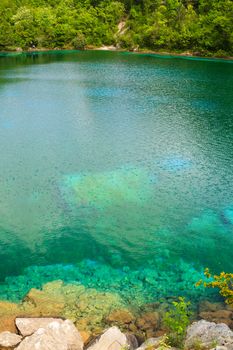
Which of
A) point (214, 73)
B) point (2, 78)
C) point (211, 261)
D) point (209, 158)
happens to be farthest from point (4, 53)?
point (211, 261)

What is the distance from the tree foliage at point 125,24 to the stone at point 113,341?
3609 inches

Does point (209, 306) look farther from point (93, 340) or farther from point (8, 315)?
point (8, 315)

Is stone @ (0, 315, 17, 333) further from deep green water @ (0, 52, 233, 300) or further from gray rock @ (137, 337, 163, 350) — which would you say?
gray rock @ (137, 337, 163, 350)

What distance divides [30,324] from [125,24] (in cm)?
12083

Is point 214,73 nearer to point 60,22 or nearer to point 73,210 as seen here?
point 73,210

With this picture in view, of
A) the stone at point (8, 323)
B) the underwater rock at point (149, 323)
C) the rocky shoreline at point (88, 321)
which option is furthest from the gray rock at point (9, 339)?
the underwater rock at point (149, 323)

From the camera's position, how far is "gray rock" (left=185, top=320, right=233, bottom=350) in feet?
43.2

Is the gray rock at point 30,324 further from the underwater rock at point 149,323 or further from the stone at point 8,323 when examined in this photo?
the underwater rock at point 149,323

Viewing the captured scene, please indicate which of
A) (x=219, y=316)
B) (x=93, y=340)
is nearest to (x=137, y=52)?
(x=219, y=316)

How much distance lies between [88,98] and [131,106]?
7.58 m

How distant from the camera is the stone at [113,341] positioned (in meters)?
14.1

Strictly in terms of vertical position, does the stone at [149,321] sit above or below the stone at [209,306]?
above

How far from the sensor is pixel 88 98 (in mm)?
55125

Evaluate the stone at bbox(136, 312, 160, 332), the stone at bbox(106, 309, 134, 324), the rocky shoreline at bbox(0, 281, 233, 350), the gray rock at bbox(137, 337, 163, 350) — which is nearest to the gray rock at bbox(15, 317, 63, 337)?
the rocky shoreline at bbox(0, 281, 233, 350)
